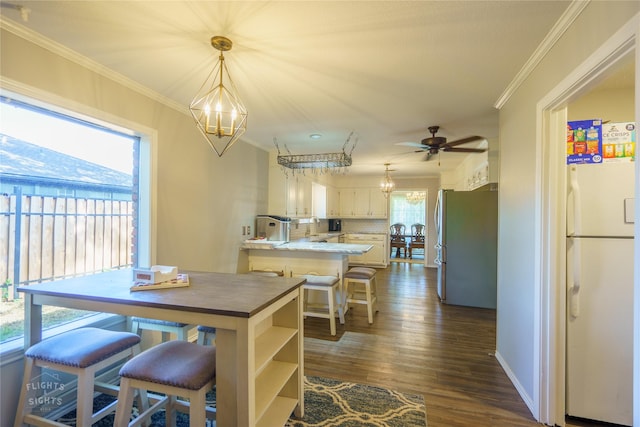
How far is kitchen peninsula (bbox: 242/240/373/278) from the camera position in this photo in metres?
3.53

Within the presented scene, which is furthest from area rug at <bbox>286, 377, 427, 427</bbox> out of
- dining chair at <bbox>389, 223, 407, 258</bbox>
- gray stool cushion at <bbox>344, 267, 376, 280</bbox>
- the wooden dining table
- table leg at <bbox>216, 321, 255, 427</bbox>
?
dining chair at <bbox>389, 223, 407, 258</bbox>

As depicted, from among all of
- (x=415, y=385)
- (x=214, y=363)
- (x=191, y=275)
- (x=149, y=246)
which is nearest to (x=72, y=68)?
(x=149, y=246)

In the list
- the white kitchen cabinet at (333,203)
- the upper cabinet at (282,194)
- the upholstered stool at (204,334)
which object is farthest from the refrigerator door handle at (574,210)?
the white kitchen cabinet at (333,203)

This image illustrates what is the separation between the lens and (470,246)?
4215 millimetres

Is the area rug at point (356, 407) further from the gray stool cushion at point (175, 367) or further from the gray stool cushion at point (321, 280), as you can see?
the gray stool cushion at point (321, 280)

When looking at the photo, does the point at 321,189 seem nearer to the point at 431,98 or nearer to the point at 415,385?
the point at 431,98

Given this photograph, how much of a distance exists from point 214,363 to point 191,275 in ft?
2.53

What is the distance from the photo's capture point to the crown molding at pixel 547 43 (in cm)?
141

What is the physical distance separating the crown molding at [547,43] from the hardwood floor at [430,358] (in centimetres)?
236

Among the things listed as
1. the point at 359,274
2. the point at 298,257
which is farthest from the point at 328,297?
the point at 298,257

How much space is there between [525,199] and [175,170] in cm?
295

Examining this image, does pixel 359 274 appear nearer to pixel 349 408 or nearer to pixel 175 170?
pixel 349 408

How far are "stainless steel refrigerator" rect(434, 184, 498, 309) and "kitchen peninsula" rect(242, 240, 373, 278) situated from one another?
1.48 meters

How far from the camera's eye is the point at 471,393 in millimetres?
2168
